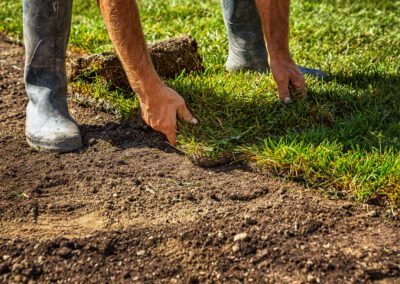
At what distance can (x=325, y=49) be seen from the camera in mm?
5102

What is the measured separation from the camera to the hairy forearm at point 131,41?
355 cm

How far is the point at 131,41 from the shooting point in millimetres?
3602

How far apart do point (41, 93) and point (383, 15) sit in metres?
3.15

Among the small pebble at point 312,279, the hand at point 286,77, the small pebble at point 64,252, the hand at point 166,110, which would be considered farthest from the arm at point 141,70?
the small pebble at point 312,279

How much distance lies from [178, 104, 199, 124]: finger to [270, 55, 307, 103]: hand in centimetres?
51

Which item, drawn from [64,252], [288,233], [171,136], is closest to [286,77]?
[171,136]

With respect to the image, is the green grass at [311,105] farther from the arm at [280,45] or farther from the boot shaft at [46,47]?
the boot shaft at [46,47]

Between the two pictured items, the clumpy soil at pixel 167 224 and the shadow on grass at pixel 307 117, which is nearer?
the clumpy soil at pixel 167 224

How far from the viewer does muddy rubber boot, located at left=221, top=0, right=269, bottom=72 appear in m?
4.69

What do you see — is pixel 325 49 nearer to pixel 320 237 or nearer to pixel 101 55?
pixel 101 55

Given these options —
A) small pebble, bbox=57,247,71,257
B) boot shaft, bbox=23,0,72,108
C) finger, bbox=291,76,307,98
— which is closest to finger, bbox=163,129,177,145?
boot shaft, bbox=23,0,72,108

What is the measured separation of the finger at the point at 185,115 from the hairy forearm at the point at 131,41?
156 millimetres

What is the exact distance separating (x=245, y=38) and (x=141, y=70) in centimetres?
125

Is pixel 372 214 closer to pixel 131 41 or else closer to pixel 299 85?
pixel 299 85
